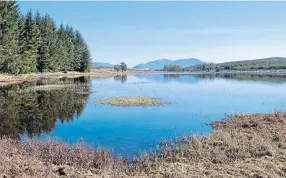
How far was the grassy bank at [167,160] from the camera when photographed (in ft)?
39.6

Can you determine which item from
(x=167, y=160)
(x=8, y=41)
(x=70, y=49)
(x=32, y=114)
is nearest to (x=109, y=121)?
(x=32, y=114)

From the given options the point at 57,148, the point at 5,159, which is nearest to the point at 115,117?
the point at 57,148

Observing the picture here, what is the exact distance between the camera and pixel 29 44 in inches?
3364

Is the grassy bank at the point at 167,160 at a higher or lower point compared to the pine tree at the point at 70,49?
lower

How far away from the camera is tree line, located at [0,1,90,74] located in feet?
230

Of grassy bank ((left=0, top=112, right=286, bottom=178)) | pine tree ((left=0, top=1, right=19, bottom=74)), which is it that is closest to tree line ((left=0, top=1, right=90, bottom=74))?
pine tree ((left=0, top=1, right=19, bottom=74))

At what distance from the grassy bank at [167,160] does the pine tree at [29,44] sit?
67.1 m

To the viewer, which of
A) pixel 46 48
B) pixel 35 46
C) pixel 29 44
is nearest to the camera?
pixel 29 44

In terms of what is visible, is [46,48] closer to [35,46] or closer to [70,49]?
[35,46]

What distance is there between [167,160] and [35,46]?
8215cm

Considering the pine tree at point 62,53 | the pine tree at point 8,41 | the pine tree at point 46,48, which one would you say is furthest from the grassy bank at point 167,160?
the pine tree at point 62,53

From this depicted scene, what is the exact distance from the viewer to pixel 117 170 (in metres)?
12.6

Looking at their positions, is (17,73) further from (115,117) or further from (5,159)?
(5,159)

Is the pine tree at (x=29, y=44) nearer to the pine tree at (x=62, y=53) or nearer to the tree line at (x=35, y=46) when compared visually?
the tree line at (x=35, y=46)
